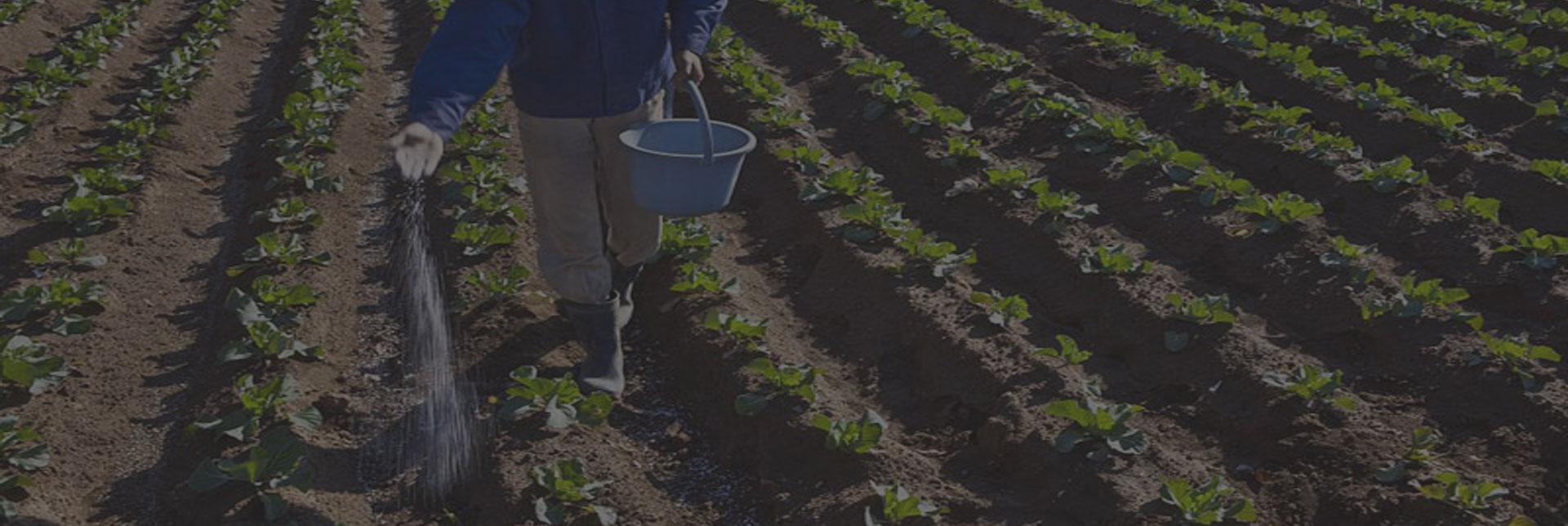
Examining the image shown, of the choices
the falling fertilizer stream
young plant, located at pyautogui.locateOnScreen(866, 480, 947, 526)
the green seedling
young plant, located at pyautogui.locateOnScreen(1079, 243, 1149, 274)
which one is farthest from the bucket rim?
the green seedling

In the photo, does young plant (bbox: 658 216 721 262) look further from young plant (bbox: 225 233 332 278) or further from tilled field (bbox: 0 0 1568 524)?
young plant (bbox: 225 233 332 278)

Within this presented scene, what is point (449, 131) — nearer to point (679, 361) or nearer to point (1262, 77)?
point (679, 361)

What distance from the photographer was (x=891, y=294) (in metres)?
4.99

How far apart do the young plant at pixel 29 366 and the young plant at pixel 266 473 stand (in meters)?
0.83

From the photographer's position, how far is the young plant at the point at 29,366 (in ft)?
13.5

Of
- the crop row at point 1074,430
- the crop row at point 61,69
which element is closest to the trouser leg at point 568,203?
the crop row at point 1074,430

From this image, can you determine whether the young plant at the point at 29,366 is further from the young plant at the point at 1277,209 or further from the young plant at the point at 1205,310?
the young plant at the point at 1277,209

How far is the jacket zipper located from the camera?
12.4 ft

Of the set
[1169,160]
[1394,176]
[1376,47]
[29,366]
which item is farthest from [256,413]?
[1376,47]

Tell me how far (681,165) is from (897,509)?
1.15 meters

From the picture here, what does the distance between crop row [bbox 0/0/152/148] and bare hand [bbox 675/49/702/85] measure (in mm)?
4237

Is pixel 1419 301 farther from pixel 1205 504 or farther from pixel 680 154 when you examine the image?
pixel 680 154

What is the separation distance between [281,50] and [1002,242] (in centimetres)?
589

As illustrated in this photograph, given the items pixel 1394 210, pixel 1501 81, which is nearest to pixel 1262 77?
pixel 1501 81
